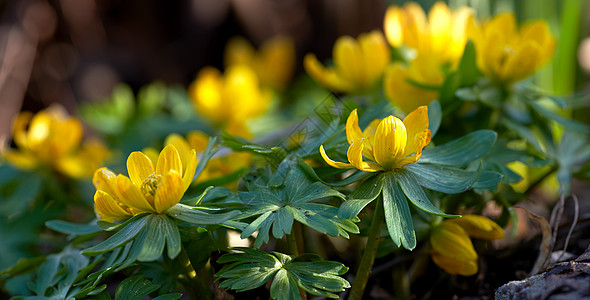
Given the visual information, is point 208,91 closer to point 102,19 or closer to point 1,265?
point 1,265

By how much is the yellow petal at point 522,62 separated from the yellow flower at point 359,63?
0.42 meters

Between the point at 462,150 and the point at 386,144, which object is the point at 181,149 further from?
the point at 462,150

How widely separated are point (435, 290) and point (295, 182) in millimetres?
520

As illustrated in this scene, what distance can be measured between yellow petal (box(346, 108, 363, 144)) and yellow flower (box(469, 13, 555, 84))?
0.59m

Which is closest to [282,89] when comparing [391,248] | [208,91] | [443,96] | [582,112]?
[208,91]

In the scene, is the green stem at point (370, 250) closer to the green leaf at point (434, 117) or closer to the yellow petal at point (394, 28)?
the green leaf at point (434, 117)

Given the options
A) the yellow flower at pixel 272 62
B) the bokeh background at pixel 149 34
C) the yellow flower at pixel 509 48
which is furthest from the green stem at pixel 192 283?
the bokeh background at pixel 149 34

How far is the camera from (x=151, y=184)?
3.18 feet

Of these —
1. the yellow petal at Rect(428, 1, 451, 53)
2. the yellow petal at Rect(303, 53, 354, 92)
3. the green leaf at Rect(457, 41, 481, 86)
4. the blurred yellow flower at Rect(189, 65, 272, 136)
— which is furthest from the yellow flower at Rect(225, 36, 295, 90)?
the green leaf at Rect(457, 41, 481, 86)

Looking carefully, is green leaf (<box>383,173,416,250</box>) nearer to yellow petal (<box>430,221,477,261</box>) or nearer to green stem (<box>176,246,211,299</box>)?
yellow petal (<box>430,221,477,261</box>)

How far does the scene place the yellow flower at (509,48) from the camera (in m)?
1.32

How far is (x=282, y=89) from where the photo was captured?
300 centimetres

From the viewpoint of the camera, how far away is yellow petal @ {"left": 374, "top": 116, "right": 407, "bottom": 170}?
928mm

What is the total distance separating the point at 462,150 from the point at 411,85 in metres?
0.31
